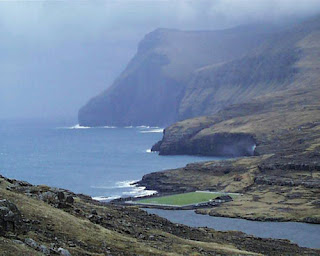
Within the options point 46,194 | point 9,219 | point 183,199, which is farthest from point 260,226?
point 9,219

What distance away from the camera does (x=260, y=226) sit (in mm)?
122688

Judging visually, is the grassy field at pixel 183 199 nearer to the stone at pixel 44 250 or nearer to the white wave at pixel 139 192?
the white wave at pixel 139 192

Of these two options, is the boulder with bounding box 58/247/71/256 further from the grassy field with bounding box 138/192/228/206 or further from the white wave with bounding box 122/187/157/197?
the white wave with bounding box 122/187/157/197

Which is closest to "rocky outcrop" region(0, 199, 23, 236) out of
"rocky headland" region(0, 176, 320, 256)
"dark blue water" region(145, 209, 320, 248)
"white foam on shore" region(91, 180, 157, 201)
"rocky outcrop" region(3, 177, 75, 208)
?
"rocky headland" region(0, 176, 320, 256)

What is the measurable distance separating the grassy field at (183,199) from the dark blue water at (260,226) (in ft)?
51.6

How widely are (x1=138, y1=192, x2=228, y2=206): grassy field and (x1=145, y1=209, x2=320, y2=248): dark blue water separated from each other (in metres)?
15.7

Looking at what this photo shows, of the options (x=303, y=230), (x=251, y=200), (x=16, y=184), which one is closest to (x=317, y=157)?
(x=251, y=200)

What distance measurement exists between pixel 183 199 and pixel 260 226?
40.4m

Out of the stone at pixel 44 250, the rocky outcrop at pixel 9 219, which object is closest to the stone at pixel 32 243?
the stone at pixel 44 250

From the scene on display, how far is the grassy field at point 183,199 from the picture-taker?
511ft

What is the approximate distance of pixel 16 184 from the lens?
197 ft

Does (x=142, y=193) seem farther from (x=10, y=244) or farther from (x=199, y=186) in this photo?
(x=10, y=244)

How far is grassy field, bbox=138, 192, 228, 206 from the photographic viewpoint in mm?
155625

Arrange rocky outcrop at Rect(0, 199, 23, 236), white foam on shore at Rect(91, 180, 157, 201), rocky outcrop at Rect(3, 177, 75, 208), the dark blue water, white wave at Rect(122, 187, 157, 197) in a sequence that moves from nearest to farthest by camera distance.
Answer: rocky outcrop at Rect(0, 199, 23, 236) < rocky outcrop at Rect(3, 177, 75, 208) < the dark blue water < white foam on shore at Rect(91, 180, 157, 201) < white wave at Rect(122, 187, 157, 197)
